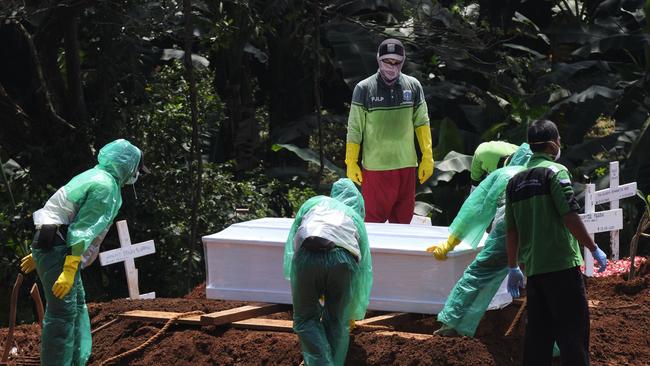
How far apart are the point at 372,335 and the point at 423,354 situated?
479 mm

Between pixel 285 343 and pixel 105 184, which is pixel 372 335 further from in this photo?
pixel 105 184

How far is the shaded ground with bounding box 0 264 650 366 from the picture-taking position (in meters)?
7.66

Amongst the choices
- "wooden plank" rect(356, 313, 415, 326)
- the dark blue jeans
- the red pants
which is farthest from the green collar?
the red pants

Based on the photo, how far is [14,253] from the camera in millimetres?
12711

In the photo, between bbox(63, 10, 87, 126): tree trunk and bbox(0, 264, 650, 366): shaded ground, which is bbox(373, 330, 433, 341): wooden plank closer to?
bbox(0, 264, 650, 366): shaded ground

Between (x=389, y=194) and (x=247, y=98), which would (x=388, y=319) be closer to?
(x=389, y=194)

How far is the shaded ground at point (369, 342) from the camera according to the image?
7.66 metres

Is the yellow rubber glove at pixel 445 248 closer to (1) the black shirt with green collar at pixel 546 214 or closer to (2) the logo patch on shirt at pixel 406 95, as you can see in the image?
(1) the black shirt with green collar at pixel 546 214

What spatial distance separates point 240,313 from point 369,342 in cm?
114

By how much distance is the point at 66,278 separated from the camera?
7598 mm

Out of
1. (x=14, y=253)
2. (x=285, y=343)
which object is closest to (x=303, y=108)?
(x=14, y=253)

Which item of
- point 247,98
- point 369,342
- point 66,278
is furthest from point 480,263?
point 247,98

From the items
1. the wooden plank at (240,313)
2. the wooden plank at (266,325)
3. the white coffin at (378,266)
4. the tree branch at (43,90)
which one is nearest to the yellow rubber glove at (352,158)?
the white coffin at (378,266)

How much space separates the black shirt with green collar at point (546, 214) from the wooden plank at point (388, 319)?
5.36ft
